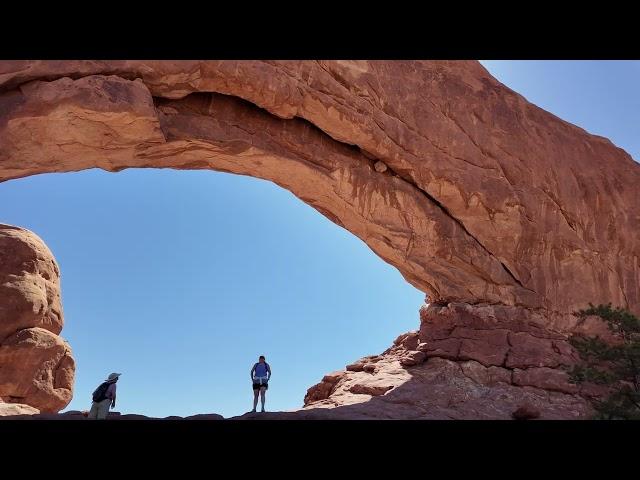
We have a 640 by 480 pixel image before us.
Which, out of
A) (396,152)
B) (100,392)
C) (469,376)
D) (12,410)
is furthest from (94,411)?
(396,152)

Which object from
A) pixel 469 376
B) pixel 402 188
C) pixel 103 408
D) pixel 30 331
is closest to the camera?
pixel 103 408

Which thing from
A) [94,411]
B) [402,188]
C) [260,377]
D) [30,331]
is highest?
[402,188]

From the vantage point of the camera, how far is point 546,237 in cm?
1670

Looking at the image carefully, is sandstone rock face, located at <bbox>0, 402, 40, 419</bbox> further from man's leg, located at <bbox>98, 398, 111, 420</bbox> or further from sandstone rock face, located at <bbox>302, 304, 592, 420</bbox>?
sandstone rock face, located at <bbox>302, 304, 592, 420</bbox>

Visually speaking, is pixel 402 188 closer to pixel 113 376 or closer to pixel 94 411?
pixel 113 376

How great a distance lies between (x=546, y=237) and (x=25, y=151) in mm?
15109

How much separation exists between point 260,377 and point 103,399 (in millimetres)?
3766

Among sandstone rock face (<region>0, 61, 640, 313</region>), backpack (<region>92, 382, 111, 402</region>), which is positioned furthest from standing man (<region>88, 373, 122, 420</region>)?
sandstone rock face (<region>0, 61, 640, 313</region>)

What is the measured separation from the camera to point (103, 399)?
9375 millimetres

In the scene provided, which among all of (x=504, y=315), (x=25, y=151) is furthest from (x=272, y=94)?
(x=504, y=315)

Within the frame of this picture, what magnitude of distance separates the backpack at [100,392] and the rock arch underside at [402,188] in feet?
12.5

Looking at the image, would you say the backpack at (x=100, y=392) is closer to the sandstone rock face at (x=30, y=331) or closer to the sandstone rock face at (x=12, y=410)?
the sandstone rock face at (x=12, y=410)
